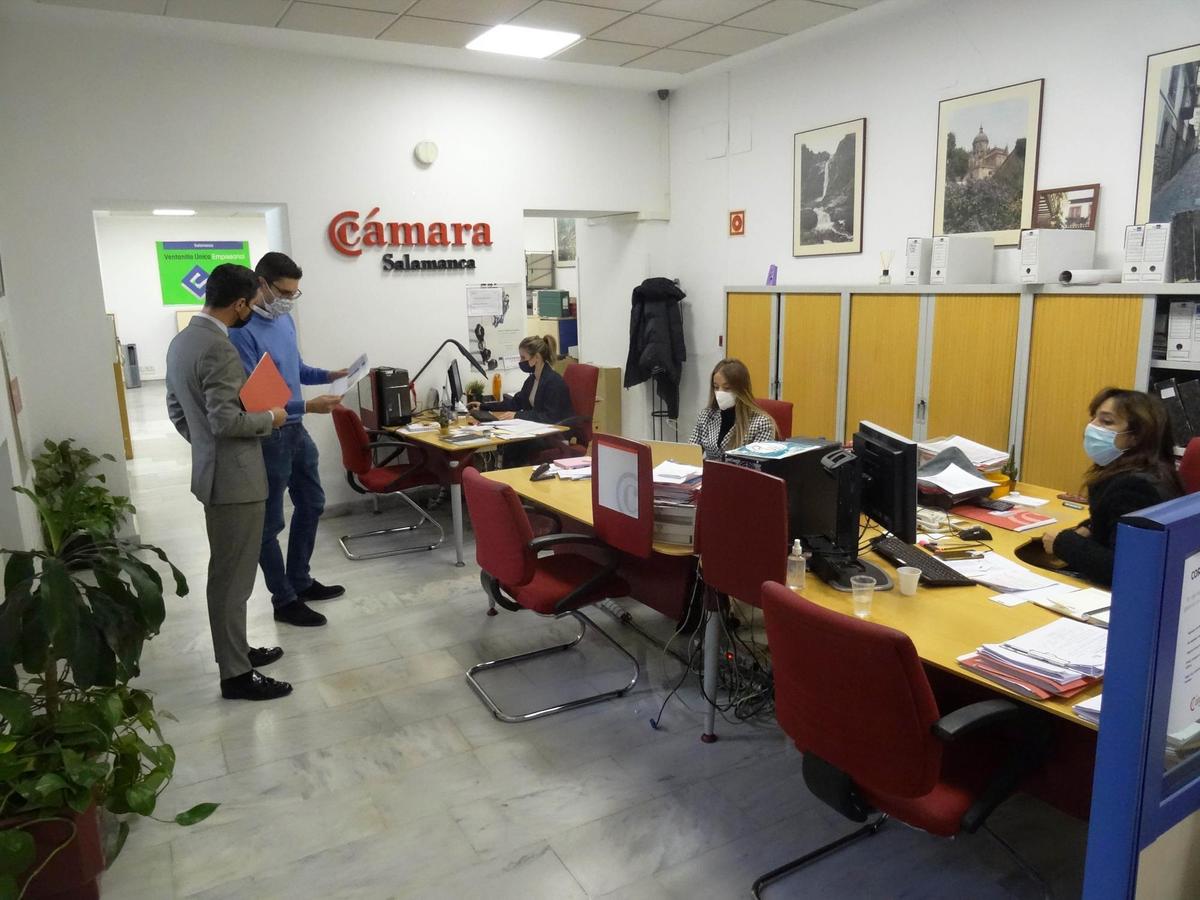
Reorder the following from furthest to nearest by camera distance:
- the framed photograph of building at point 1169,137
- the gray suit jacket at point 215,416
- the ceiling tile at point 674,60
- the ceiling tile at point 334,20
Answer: the ceiling tile at point 674,60
the ceiling tile at point 334,20
the framed photograph of building at point 1169,137
the gray suit jacket at point 215,416

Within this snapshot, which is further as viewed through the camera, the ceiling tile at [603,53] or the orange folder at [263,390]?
the ceiling tile at [603,53]

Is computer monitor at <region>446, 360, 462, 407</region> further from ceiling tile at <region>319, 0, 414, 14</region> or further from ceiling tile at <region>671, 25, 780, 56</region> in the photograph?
ceiling tile at <region>671, 25, 780, 56</region>

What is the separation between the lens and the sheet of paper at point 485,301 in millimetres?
6516

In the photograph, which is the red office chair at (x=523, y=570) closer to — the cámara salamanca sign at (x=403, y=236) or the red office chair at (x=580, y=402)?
the red office chair at (x=580, y=402)

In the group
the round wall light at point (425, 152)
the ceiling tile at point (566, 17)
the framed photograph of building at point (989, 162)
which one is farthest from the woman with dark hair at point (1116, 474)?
the round wall light at point (425, 152)

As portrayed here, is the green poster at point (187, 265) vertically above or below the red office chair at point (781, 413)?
above

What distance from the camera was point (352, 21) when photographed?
4875 mm

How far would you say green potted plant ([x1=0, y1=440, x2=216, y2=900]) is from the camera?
77.4 inches

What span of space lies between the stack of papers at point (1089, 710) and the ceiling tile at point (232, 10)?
15.9 feet

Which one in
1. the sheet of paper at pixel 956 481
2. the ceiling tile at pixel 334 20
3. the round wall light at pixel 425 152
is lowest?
the sheet of paper at pixel 956 481

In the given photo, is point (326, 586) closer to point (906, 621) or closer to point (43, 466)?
point (43, 466)

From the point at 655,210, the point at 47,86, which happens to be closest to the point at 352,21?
the point at 47,86

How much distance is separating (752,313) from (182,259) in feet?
35.0

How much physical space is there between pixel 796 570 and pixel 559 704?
49.6 inches
